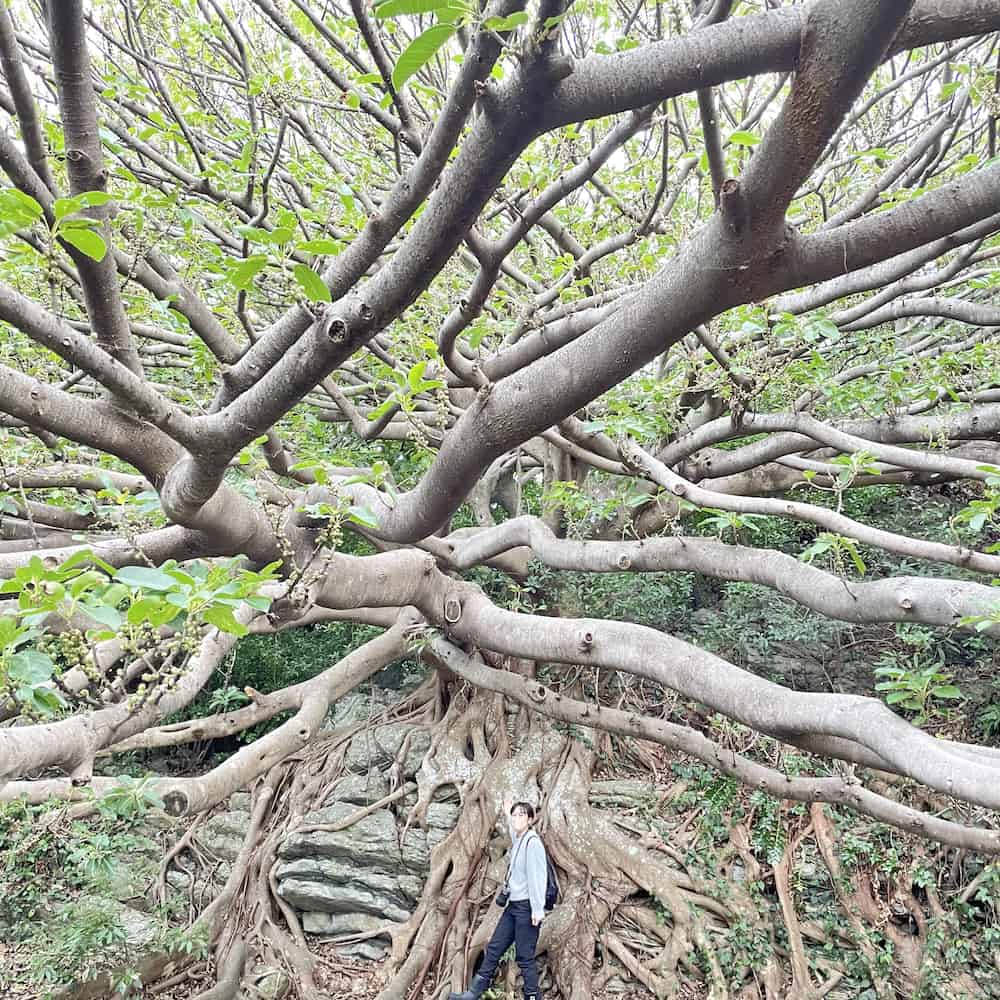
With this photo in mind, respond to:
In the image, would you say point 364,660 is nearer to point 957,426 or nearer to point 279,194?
point 279,194

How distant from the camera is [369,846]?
15.8ft

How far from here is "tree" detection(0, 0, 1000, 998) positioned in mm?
1245

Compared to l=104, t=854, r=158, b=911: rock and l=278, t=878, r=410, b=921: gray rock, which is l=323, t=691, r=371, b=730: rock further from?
l=104, t=854, r=158, b=911: rock

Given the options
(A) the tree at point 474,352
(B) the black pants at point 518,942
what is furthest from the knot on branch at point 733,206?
(B) the black pants at point 518,942

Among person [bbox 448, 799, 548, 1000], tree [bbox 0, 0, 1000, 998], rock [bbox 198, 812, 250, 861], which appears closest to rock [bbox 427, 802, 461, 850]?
tree [bbox 0, 0, 1000, 998]

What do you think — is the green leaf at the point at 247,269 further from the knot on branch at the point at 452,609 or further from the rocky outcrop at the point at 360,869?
the rocky outcrop at the point at 360,869

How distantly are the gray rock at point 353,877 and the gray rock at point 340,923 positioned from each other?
0.17m

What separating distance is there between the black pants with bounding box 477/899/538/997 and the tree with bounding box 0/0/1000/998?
356 mm

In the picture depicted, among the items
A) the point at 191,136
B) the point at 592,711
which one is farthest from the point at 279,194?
the point at 592,711

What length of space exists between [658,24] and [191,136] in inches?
84.0

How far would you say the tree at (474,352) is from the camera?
125cm

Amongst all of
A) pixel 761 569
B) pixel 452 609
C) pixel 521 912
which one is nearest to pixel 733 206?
pixel 761 569

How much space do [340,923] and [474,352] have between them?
403cm

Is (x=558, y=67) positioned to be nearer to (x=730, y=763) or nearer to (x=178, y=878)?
(x=730, y=763)
